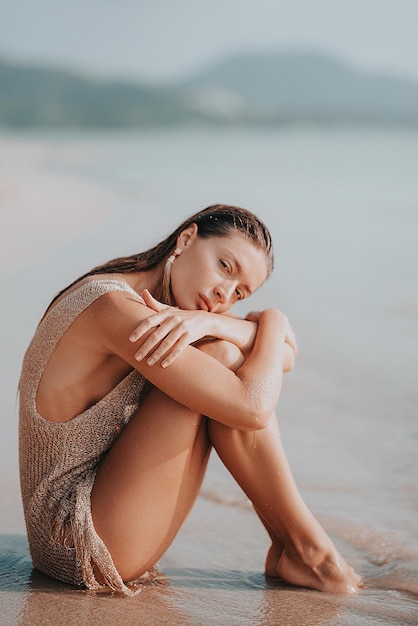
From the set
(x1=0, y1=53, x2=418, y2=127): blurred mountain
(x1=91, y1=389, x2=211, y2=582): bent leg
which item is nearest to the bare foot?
(x1=91, y1=389, x2=211, y2=582): bent leg

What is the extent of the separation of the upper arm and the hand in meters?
0.02

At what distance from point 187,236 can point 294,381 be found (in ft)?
6.76

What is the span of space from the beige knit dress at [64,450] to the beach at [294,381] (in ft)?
0.26

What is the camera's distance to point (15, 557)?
250 cm

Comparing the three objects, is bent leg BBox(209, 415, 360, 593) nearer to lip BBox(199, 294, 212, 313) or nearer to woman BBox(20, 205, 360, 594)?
woman BBox(20, 205, 360, 594)

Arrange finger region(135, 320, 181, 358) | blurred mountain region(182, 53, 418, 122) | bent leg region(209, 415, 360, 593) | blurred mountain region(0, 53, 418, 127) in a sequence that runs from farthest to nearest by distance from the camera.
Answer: blurred mountain region(182, 53, 418, 122)
blurred mountain region(0, 53, 418, 127)
bent leg region(209, 415, 360, 593)
finger region(135, 320, 181, 358)

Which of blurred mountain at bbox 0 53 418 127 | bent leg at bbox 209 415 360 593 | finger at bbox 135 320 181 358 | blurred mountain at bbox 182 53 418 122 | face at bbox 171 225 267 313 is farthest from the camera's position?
blurred mountain at bbox 182 53 418 122

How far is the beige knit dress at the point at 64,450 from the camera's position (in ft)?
7.44

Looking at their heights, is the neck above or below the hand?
above

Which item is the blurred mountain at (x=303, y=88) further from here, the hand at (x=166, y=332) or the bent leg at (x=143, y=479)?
the bent leg at (x=143, y=479)

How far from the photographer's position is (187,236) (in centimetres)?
253

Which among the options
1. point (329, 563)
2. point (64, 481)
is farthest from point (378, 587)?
point (64, 481)

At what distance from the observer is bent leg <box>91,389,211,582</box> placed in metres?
2.23

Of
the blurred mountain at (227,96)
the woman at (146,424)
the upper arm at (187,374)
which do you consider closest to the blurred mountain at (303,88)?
the blurred mountain at (227,96)
